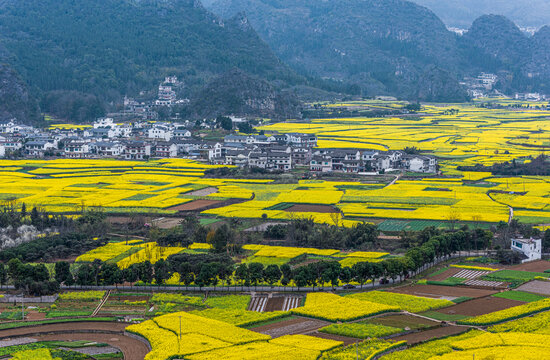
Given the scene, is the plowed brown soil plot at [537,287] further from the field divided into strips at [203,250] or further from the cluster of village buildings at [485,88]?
the cluster of village buildings at [485,88]

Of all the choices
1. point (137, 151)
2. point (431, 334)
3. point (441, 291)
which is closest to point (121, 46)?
point (137, 151)

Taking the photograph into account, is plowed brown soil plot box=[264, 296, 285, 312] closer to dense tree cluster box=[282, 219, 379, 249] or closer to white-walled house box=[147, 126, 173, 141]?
dense tree cluster box=[282, 219, 379, 249]

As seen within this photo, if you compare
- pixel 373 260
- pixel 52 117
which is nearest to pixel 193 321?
pixel 373 260

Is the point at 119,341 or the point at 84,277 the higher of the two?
the point at 84,277

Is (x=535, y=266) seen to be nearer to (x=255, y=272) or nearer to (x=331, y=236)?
(x=331, y=236)

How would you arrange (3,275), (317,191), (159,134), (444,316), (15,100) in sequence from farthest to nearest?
1. (15,100)
2. (159,134)
3. (317,191)
4. (3,275)
5. (444,316)

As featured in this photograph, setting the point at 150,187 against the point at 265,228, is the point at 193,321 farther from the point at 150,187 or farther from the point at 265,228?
the point at 150,187

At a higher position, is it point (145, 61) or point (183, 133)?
point (145, 61)
